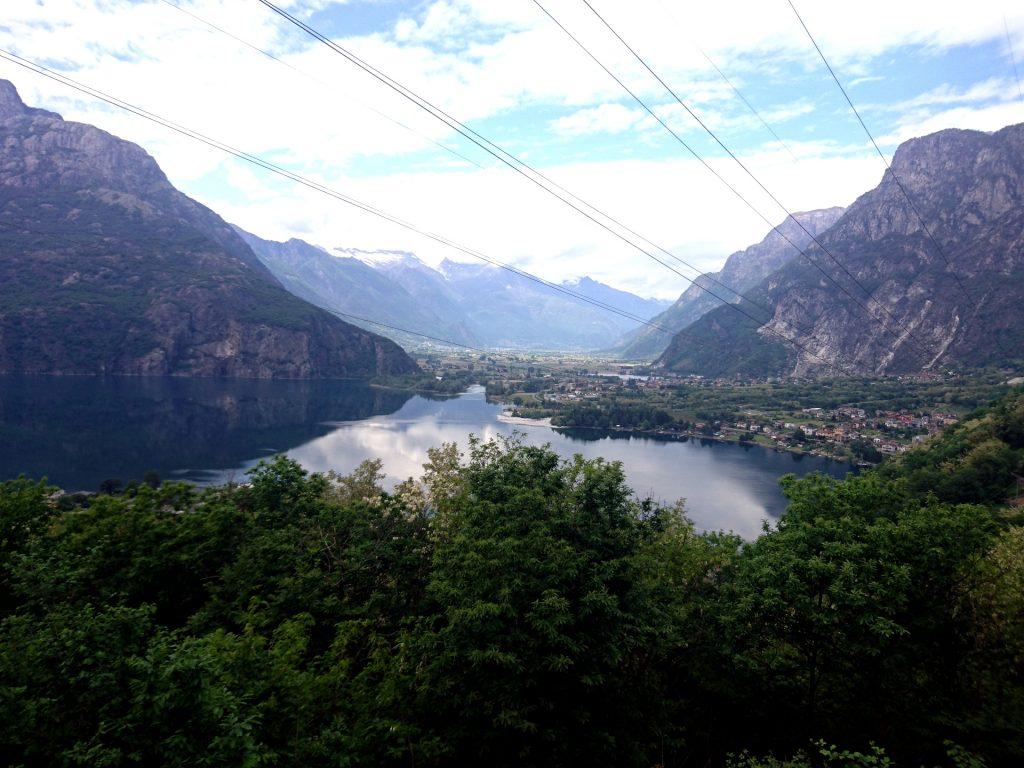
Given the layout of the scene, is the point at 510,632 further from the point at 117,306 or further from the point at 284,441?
the point at 117,306

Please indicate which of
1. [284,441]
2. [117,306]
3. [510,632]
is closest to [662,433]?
[284,441]

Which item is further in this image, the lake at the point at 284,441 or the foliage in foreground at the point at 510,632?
the lake at the point at 284,441

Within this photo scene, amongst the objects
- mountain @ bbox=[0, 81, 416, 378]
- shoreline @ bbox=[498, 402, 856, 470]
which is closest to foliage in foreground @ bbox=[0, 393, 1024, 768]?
shoreline @ bbox=[498, 402, 856, 470]

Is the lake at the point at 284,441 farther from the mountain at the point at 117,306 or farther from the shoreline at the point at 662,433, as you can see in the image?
the mountain at the point at 117,306

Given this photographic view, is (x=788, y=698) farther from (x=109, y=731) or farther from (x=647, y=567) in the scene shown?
(x=109, y=731)

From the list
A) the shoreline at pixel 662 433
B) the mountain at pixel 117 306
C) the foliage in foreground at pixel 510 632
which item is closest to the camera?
the foliage in foreground at pixel 510 632

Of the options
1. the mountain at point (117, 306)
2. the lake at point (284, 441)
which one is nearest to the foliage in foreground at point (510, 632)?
the lake at point (284, 441)
